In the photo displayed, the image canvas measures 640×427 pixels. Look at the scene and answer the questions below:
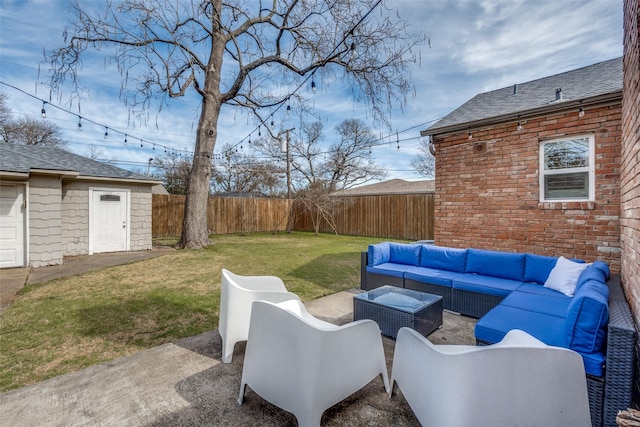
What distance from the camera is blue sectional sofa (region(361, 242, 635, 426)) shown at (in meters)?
1.92

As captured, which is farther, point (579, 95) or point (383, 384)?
point (579, 95)

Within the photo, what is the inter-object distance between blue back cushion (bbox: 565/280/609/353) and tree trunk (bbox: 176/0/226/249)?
953 cm

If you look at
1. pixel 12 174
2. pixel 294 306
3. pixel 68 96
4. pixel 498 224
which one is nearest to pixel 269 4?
pixel 68 96

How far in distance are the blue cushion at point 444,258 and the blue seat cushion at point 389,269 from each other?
403 mm

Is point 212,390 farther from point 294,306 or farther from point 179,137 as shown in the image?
point 179,137

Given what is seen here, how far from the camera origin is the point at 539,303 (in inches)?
123

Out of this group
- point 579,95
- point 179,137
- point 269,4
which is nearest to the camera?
point 579,95

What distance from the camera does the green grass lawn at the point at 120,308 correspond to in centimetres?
285

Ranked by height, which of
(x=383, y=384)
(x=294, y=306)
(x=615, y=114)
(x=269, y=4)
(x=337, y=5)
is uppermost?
(x=269, y=4)

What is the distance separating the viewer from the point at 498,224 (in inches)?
217

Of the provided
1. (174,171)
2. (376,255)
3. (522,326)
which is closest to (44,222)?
(376,255)

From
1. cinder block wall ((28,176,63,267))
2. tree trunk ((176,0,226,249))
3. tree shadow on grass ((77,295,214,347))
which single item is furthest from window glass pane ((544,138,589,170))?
cinder block wall ((28,176,63,267))

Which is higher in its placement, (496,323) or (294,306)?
(294,306)

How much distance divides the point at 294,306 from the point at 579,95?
17.7ft
